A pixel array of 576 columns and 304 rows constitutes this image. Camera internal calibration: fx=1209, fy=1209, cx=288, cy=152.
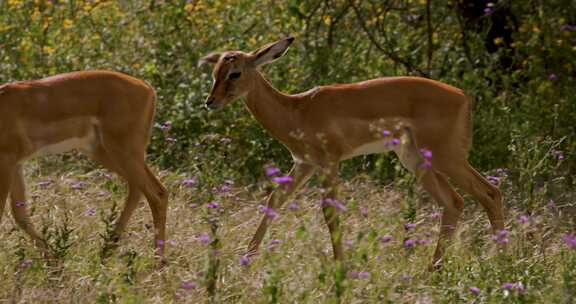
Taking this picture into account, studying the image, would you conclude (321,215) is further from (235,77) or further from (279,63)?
(279,63)

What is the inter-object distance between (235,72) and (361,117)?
837 millimetres

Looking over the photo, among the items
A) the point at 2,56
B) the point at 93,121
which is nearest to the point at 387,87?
the point at 93,121

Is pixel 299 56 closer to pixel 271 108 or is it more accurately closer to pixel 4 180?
pixel 271 108

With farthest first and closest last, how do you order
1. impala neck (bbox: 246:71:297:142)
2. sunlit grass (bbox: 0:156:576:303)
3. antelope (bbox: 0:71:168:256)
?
impala neck (bbox: 246:71:297:142)
antelope (bbox: 0:71:168:256)
sunlit grass (bbox: 0:156:576:303)

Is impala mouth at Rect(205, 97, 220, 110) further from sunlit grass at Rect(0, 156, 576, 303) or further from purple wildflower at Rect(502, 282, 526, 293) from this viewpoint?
purple wildflower at Rect(502, 282, 526, 293)

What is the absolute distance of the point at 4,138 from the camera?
7.32 meters

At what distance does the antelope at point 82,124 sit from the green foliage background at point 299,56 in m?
1.30

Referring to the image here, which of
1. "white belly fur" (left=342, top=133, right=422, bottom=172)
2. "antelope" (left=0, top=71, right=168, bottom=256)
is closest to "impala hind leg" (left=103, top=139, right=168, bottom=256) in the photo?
"antelope" (left=0, top=71, right=168, bottom=256)

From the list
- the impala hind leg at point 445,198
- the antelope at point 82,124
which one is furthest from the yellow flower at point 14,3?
the impala hind leg at point 445,198

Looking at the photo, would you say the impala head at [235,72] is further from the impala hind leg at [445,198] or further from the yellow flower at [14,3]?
the yellow flower at [14,3]

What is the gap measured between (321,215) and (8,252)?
2.14 meters

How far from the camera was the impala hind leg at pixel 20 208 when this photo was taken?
22.8 ft

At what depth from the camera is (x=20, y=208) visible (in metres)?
7.35

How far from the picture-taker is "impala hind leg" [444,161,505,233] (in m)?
7.56
